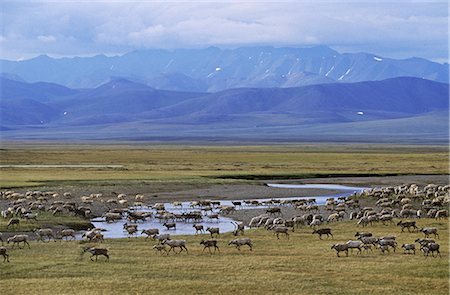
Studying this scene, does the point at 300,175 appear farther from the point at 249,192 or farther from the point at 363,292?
the point at 363,292

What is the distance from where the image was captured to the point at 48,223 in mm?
31547

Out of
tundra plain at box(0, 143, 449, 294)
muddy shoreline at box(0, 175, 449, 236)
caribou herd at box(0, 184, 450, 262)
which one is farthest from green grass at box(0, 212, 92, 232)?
muddy shoreline at box(0, 175, 449, 236)

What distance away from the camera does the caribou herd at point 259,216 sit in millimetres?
24797

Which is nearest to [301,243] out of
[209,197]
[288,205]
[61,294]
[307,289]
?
[307,289]

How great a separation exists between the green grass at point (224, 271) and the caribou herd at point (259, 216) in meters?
0.51

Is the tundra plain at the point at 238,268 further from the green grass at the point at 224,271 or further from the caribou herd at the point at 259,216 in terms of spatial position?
the caribou herd at the point at 259,216

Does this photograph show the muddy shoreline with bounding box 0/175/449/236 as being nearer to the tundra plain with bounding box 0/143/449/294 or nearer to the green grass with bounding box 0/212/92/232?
the green grass with bounding box 0/212/92/232

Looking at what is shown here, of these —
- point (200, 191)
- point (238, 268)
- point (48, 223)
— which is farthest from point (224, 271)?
point (200, 191)

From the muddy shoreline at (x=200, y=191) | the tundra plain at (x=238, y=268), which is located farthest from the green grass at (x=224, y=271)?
the muddy shoreline at (x=200, y=191)

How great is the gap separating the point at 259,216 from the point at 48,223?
8.86 meters

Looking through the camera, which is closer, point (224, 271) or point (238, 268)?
point (224, 271)

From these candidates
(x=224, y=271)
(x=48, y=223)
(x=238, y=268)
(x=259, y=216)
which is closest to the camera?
(x=224, y=271)

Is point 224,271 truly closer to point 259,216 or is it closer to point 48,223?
point 259,216

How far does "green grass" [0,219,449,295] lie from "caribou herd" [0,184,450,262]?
513 mm
